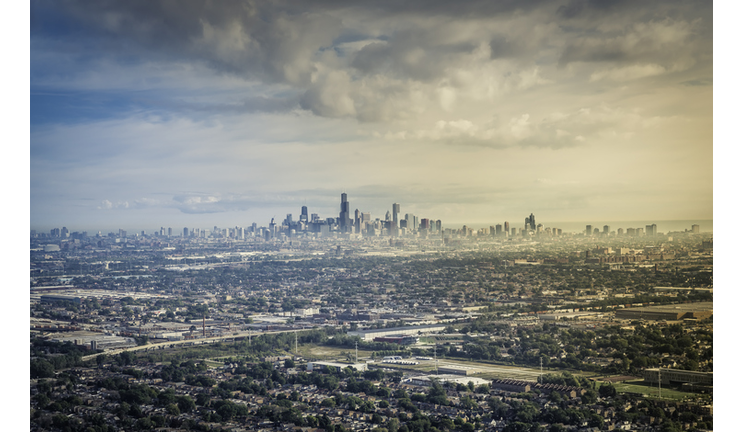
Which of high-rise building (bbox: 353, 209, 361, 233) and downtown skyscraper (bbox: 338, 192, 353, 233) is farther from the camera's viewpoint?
high-rise building (bbox: 353, 209, 361, 233)

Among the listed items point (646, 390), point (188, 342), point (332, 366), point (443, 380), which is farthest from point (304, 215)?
point (646, 390)

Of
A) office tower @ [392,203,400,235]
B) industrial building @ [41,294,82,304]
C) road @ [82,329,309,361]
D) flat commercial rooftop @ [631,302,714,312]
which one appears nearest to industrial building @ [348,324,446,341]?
road @ [82,329,309,361]

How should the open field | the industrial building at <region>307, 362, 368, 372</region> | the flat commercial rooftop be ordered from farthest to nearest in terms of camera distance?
the flat commercial rooftop
the industrial building at <region>307, 362, 368, 372</region>
the open field

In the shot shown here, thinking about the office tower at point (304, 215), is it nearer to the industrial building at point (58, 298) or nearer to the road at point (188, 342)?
the industrial building at point (58, 298)

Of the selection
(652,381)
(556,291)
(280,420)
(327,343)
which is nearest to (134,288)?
(327,343)

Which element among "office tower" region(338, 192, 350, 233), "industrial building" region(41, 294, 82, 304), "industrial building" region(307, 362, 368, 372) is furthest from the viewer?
"office tower" region(338, 192, 350, 233)

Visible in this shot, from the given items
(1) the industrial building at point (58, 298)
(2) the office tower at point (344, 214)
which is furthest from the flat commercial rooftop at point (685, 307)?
(1) the industrial building at point (58, 298)

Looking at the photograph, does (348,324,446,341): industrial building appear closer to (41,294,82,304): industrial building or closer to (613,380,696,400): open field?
(613,380,696,400): open field

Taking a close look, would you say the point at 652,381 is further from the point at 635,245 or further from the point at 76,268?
the point at 76,268
